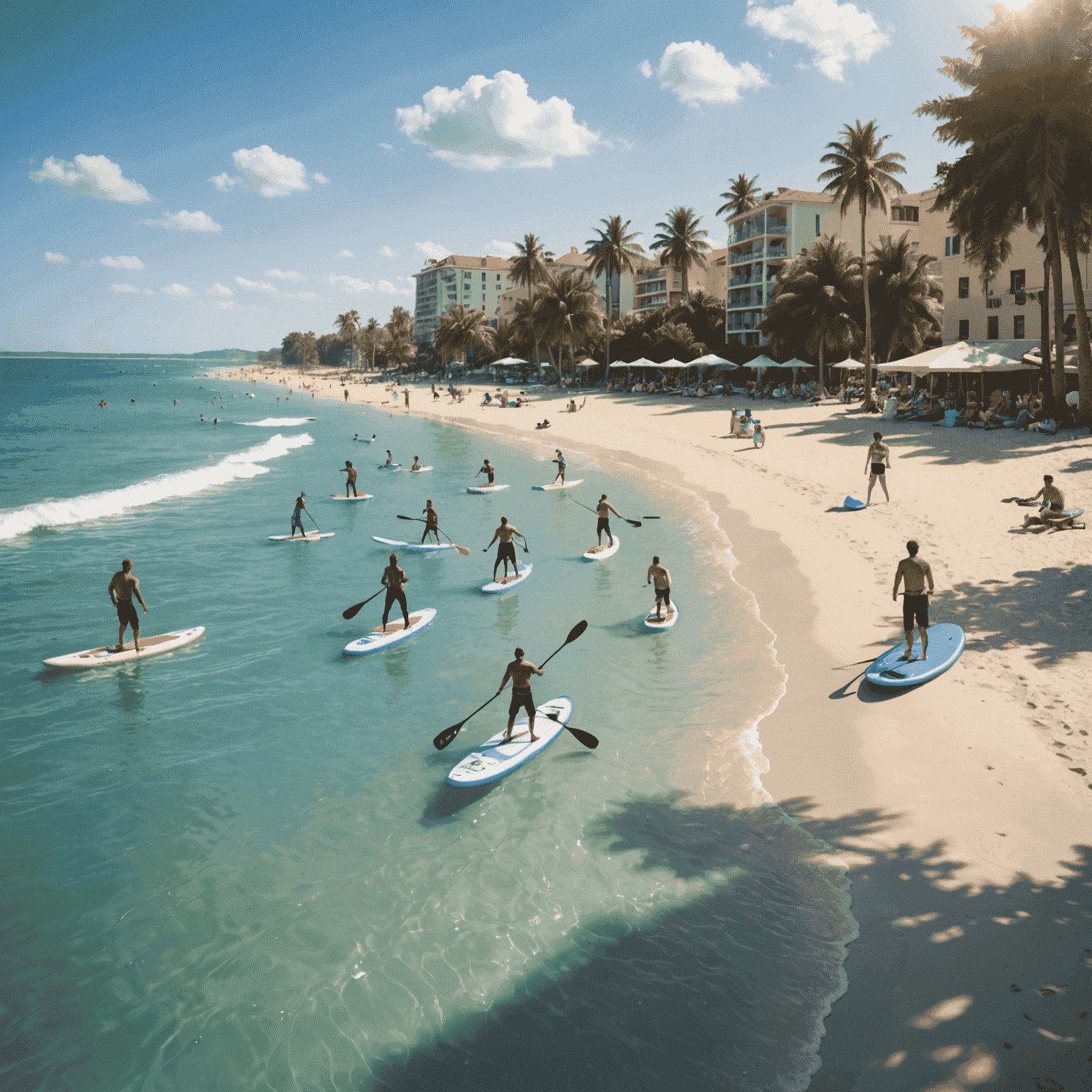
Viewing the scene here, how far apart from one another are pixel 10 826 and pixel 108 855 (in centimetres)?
175

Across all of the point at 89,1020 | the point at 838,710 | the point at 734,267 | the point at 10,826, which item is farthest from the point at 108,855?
the point at 734,267

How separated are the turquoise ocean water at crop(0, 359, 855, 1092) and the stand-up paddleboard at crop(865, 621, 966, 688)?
1.85 m

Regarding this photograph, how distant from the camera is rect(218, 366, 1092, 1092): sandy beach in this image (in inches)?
242

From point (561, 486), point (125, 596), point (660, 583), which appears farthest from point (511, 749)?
point (561, 486)

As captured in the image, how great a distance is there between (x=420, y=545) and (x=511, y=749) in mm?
13899

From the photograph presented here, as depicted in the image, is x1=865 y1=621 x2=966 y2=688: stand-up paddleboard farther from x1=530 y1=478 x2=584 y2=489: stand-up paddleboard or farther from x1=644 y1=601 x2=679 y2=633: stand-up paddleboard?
x1=530 y1=478 x2=584 y2=489: stand-up paddleboard

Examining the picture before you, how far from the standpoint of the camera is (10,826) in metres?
10.1

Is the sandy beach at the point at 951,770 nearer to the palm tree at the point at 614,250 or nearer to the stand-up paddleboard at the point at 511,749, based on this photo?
the stand-up paddleboard at the point at 511,749

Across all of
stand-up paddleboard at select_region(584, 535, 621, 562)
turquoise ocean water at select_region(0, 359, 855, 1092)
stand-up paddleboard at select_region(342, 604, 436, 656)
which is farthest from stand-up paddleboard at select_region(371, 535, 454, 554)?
stand-up paddleboard at select_region(342, 604, 436, 656)

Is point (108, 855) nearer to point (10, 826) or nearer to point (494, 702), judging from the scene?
point (10, 826)

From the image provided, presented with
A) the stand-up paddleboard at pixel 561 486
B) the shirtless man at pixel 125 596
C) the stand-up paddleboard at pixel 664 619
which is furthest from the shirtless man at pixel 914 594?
the stand-up paddleboard at pixel 561 486

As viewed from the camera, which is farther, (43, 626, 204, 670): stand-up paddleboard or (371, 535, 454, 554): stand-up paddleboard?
(371, 535, 454, 554): stand-up paddleboard

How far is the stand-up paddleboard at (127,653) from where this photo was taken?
14.9 m

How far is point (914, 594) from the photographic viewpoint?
1207 cm
